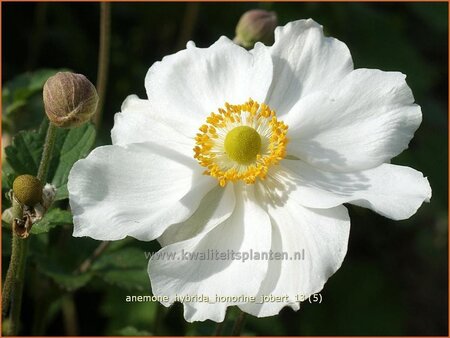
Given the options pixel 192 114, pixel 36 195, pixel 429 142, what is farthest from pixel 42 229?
pixel 429 142

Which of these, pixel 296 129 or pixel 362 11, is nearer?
pixel 296 129

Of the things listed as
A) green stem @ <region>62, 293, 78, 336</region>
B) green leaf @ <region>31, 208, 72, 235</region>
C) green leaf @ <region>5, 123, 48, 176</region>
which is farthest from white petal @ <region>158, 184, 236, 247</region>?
green stem @ <region>62, 293, 78, 336</region>

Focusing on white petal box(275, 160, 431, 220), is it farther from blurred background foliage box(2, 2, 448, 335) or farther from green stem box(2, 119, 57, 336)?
blurred background foliage box(2, 2, 448, 335)

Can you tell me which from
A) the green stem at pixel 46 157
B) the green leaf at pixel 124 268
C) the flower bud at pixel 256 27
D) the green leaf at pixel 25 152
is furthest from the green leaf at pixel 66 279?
the flower bud at pixel 256 27

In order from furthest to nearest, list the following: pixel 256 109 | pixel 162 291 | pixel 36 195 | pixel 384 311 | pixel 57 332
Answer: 1. pixel 384 311
2. pixel 57 332
3. pixel 256 109
4. pixel 162 291
5. pixel 36 195

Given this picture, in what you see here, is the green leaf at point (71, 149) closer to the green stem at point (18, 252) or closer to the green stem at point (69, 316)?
the green stem at point (18, 252)

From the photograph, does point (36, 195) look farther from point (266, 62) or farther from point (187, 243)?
point (266, 62)
